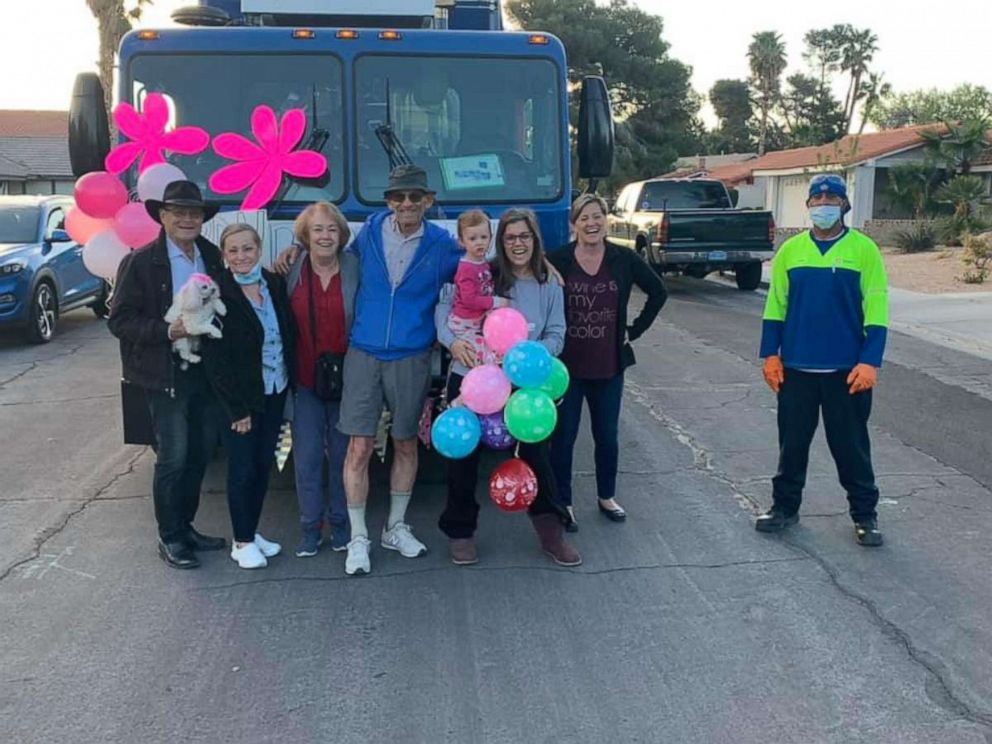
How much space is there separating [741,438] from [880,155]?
2954 cm

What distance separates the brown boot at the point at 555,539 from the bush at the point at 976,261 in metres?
15.2

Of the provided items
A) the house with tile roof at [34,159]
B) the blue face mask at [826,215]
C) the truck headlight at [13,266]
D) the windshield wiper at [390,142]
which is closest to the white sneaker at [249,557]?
the windshield wiper at [390,142]

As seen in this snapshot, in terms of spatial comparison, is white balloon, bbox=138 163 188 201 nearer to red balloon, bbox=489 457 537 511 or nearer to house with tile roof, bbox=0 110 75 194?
red balloon, bbox=489 457 537 511

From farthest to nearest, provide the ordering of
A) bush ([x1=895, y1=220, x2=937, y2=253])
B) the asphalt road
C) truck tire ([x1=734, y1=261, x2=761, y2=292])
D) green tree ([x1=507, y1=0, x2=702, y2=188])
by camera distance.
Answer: green tree ([x1=507, y1=0, x2=702, y2=188]) < bush ([x1=895, y1=220, x2=937, y2=253]) < truck tire ([x1=734, y1=261, x2=761, y2=292]) < the asphalt road

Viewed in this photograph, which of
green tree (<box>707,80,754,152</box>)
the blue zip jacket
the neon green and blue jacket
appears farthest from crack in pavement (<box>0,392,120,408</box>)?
green tree (<box>707,80,754,152</box>)

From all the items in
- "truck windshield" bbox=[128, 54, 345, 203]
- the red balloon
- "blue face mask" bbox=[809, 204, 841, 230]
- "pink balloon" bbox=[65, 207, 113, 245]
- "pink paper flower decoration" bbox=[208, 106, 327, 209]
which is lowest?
the red balloon

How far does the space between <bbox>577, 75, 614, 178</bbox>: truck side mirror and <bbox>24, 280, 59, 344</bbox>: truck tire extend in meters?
8.05

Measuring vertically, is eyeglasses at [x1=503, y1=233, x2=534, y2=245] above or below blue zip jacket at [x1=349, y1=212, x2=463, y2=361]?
above

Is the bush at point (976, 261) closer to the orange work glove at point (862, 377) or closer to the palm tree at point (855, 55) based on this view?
the orange work glove at point (862, 377)

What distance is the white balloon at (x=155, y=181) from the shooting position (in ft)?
15.6

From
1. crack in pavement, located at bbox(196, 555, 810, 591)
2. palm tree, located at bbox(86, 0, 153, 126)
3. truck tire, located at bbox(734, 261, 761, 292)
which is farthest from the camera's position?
palm tree, located at bbox(86, 0, 153, 126)

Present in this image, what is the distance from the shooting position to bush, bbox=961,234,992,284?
1748 cm

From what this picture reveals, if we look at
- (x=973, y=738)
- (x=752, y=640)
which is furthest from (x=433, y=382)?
(x=973, y=738)

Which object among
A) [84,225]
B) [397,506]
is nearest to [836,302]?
[397,506]
